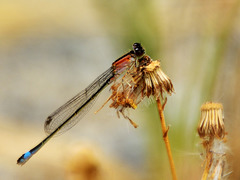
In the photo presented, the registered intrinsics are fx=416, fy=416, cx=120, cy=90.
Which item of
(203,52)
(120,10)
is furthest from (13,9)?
(203,52)

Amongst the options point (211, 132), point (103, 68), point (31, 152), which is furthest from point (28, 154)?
point (211, 132)

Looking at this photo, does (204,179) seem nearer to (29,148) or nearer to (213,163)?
(213,163)

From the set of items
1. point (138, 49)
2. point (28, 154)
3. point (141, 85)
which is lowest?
point (141, 85)

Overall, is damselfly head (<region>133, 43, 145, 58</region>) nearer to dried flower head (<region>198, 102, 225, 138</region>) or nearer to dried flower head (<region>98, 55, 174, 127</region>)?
dried flower head (<region>98, 55, 174, 127</region>)

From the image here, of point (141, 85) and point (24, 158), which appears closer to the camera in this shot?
point (141, 85)

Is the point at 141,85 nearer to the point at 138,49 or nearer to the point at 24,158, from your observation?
the point at 138,49

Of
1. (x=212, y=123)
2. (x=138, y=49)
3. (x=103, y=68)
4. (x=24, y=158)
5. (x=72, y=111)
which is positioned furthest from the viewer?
(x=103, y=68)
